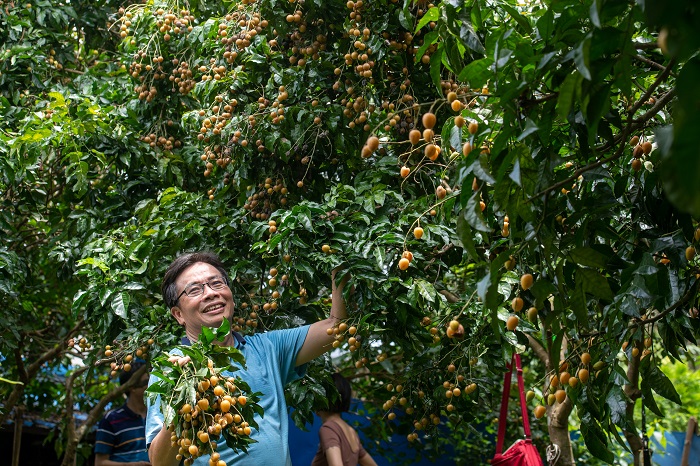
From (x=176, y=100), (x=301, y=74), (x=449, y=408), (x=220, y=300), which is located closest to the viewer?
(x=220, y=300)

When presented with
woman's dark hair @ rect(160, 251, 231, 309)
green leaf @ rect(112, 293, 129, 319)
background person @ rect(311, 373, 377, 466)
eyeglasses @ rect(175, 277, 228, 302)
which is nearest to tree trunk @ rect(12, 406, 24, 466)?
background person @ rect(311, 373, 377, 466)

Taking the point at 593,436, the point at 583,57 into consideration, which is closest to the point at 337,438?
the point at 593,436

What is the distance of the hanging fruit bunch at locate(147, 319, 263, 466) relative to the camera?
1.98m

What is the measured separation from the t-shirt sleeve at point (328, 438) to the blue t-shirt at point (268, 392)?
1121mm

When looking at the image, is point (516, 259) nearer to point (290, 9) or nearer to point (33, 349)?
point (290, 9)

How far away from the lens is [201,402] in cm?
195

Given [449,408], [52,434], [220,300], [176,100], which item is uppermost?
[176,100]

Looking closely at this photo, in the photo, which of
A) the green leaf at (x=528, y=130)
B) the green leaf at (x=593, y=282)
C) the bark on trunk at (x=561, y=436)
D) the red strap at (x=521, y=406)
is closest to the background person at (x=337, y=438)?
the red strap at (x=521, y=406)

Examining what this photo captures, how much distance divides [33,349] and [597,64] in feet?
14.9

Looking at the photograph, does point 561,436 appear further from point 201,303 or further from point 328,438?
point 201,303

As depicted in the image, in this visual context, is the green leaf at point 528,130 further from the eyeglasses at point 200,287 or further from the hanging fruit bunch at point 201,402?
the eyeglasses at point 200,287

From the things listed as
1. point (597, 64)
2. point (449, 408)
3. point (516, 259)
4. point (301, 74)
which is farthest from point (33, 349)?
point (597, 64)

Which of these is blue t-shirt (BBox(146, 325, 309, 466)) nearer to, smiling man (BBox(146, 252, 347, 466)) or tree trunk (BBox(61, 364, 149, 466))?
smiling man (BBox(146, 252, 347, 466))

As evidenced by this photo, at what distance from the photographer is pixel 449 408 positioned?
290 cm
